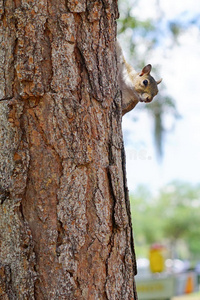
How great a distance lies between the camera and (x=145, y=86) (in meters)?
2.08

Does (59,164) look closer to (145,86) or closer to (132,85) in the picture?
(132,85)

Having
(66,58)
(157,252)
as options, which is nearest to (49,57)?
(66,58)

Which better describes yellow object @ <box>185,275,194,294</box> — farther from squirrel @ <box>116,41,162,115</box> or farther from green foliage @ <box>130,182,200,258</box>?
green foliage @ <box>130,182,200,258</box>

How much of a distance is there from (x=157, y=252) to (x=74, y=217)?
6885 millimetres

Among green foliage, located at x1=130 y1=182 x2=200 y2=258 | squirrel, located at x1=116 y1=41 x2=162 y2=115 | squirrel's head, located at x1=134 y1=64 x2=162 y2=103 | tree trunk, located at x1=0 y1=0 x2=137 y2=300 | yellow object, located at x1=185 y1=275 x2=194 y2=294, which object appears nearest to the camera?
tree trunk, located at x1=0 y1=0 x2=137 y2=300

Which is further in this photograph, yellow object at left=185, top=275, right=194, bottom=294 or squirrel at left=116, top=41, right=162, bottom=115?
yellow object at left=185, top=275, right=194, bottom=294

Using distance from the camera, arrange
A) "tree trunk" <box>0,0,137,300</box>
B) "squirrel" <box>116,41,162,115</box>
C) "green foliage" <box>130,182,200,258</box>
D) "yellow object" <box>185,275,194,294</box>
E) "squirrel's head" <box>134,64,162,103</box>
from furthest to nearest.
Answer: "green foliage" <box>130,182,200,258</box>
"yellow object" <box>185,275,194,294</box>
"squirrel's head" <box>134,64,162,103</box>
"squirrel" <box>116,41,162,115</box>
"tree trunk" <box>0,0,137,300</box>

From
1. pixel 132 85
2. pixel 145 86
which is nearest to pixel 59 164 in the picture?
pixel 132 85

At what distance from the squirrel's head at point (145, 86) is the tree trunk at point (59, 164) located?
912 millimetres

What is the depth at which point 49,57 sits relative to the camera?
102 cm

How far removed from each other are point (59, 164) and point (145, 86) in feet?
3.86

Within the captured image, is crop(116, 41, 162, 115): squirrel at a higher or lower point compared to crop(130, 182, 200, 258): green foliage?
lower

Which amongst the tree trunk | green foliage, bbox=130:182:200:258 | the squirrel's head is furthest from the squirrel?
green foliage, bbox=130:182:200:258

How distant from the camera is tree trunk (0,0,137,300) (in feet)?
3.15
